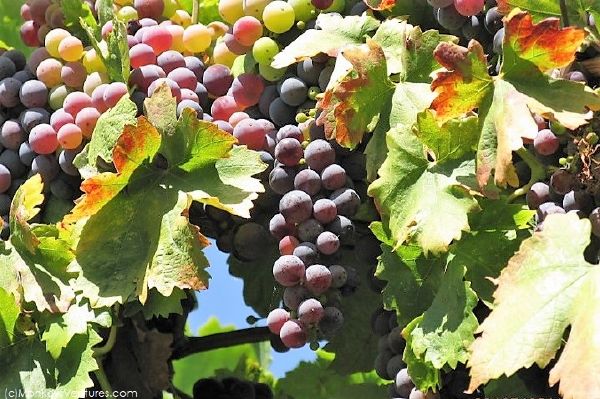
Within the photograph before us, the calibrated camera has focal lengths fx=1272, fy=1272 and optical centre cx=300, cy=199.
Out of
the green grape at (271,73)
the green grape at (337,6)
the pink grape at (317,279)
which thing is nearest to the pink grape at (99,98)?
the green grape at (271,73)

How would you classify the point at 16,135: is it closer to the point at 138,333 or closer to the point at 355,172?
the point at 138,333

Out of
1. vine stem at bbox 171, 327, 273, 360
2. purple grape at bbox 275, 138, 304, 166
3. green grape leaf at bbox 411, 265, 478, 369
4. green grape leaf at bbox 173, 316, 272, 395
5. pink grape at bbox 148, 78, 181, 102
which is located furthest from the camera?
green grape leaf at bbox 173, 316, 272, 395

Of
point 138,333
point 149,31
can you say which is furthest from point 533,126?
point 138,333

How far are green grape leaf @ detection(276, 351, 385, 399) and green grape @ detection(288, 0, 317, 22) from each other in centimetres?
62

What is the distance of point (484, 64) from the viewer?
1.54 m

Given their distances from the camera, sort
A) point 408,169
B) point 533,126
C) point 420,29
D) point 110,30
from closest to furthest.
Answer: point 533,126 → point 408,169 → point 420,29 → point 110,30

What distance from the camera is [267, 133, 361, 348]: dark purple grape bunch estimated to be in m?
1.66

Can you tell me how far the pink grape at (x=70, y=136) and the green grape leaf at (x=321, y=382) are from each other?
607mm

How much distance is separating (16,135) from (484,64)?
2.65 ft

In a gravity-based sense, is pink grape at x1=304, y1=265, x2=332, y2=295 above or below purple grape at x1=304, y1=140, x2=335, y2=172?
below

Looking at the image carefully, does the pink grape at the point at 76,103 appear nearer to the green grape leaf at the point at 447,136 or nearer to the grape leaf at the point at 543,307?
the green grape leaf at the point at 447,136

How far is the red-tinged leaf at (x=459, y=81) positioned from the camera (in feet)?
5.04

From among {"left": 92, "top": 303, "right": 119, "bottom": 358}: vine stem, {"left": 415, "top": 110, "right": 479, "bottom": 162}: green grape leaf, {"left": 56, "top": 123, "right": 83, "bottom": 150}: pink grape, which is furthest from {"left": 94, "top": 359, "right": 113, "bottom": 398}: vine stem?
{"left": 415, "top": 110, "right": 479, "bottom": 162}: green grape leaf

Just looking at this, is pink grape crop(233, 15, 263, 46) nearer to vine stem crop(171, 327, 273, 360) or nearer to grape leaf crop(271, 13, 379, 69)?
grape leaf crop(271, 13, 379, 69)
